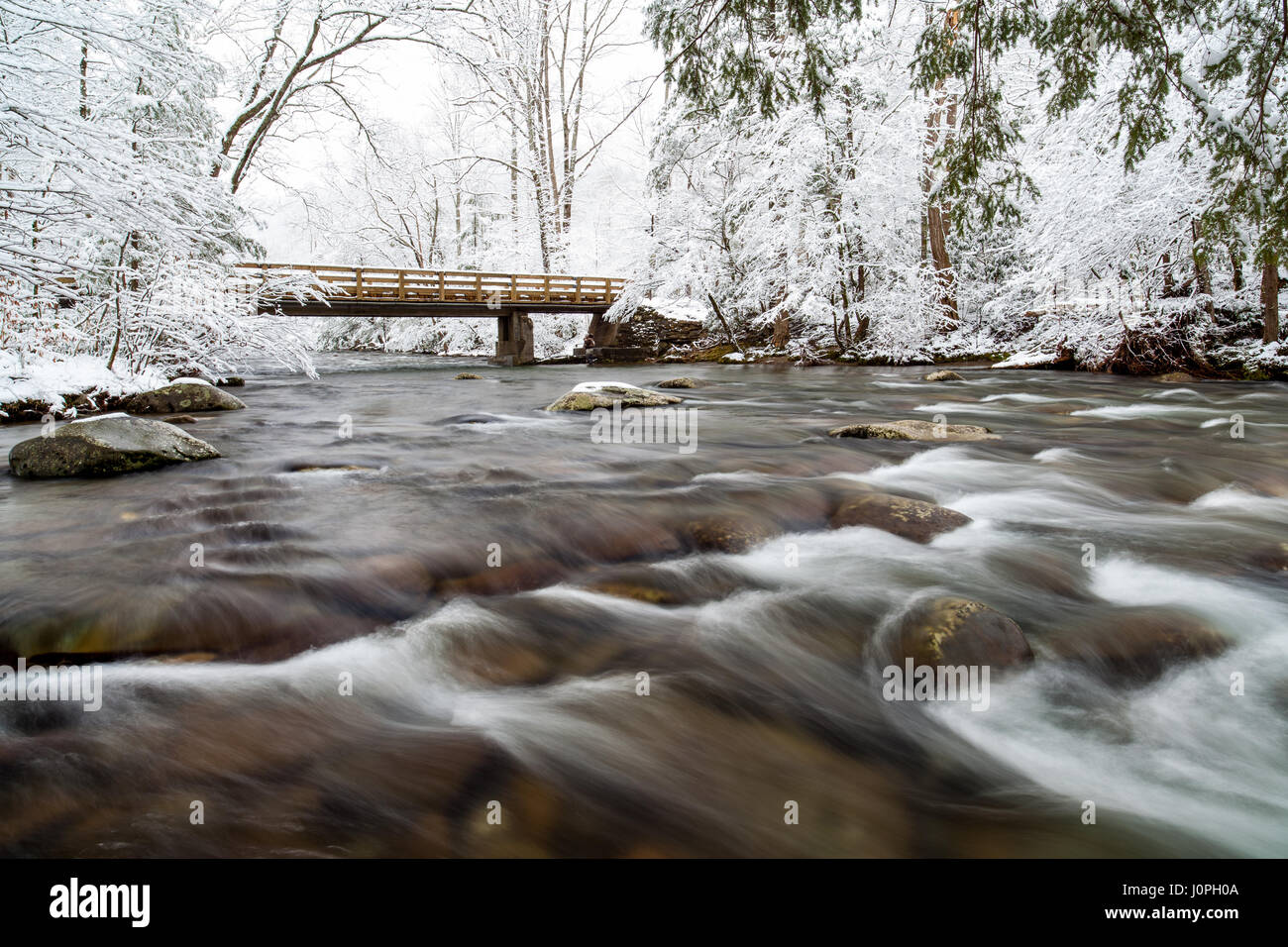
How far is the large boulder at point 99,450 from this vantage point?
5367 mm

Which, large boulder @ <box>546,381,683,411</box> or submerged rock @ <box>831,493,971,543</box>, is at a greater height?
large boulder @ <box>546,381,683,411</box>

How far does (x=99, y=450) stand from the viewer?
5438 millimetres

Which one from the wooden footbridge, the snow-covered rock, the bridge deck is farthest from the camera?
the wooden footbridge

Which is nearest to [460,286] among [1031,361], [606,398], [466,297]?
[466,297]

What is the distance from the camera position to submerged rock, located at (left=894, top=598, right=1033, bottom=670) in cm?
264

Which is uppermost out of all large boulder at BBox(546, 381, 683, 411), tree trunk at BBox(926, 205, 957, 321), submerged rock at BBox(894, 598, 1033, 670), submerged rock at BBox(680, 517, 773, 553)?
tree trunk at BBox(926, 205, 957, 321)

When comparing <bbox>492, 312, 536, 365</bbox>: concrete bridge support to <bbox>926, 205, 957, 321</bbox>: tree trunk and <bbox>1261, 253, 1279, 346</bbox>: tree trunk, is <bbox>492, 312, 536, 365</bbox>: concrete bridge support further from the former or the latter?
<bbox>1261, 253, 1279, 346</bbox>: tree trunk

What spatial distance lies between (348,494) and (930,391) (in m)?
10.3

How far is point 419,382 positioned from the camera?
1536cm

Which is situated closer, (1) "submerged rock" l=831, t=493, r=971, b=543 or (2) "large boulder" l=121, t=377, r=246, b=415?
(1) "submerged rock" l=831, t=493, r=971, b=543

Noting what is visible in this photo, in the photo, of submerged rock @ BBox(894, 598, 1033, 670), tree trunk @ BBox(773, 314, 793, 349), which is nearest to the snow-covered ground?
submerged rock @ BBox(894, 598, 1033, 670)

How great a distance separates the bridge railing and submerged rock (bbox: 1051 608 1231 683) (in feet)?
58.2

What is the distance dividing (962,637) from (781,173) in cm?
1739
